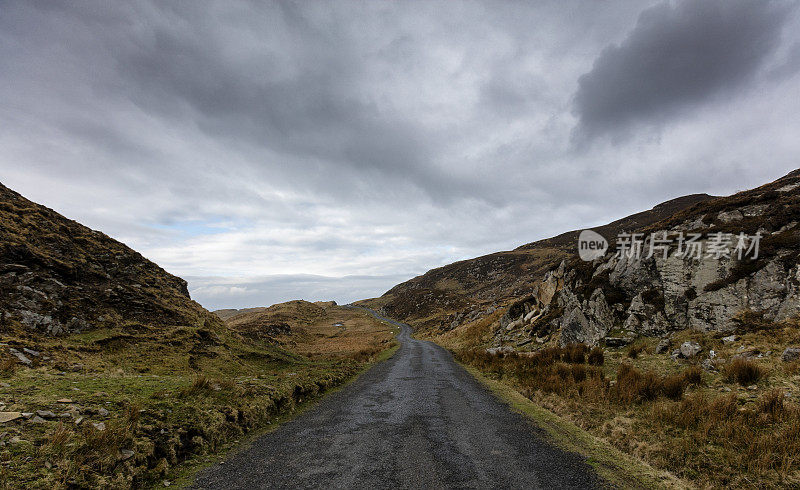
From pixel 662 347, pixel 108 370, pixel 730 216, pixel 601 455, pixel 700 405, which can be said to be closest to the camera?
pixel 601 455

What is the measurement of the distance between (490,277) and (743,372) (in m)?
132

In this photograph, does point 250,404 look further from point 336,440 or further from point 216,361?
point 216,361

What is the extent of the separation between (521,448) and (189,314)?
858 inches

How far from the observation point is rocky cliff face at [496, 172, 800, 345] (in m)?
15.1

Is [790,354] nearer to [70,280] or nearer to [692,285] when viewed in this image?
[692,285]

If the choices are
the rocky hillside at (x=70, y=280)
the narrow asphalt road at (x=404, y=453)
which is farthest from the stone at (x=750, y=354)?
the rocky hillside at (x=70, y=280)

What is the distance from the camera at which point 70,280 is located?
15.8m

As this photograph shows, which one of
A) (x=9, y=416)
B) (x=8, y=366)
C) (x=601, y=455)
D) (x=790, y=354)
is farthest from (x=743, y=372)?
(x=8, y=366)

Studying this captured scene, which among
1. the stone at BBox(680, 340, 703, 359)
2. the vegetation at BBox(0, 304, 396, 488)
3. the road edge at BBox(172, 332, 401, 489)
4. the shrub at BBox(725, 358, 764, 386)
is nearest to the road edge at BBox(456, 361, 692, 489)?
the shrub at BBox(725, 358, 764, 386)

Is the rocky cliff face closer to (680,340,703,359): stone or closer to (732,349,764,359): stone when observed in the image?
(680,340,703,359): stone

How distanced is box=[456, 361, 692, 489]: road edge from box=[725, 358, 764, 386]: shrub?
6.23 metres

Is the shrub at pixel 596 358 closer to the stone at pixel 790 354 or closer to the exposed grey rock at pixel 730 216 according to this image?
the stone at pixel 790 354

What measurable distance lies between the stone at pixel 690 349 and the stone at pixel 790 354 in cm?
282

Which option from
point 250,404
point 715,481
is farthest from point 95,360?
point 715,481
